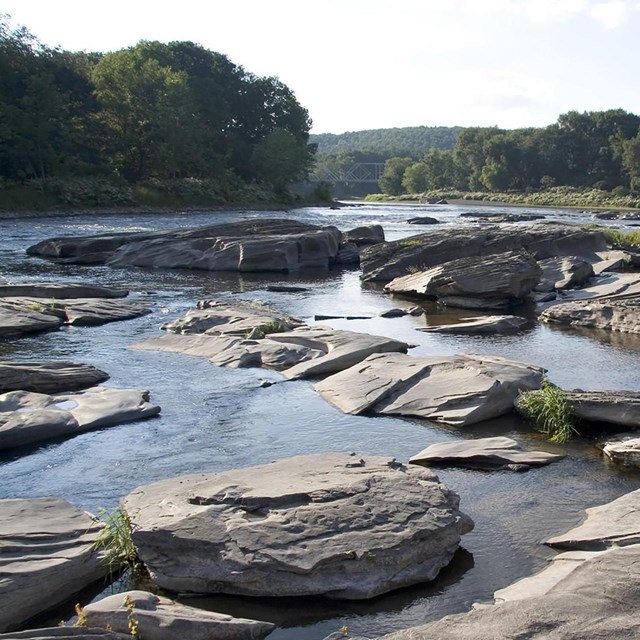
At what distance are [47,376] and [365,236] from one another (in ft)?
96.8

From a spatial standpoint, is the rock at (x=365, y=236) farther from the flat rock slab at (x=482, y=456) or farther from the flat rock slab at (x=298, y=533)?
the flat rock slab at (x=298, y=533)

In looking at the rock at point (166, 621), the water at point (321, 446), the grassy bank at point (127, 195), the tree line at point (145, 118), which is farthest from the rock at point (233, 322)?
the tree line at point (145, 118)

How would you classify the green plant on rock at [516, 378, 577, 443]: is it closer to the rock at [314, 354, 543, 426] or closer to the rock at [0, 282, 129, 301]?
the rock at [314, 354, 543, 426]

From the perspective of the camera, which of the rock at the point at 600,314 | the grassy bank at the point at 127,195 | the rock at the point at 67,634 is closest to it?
the rock at the point at 67,634

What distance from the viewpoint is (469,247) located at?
30.9 metres

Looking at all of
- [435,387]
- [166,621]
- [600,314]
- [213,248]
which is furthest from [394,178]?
[166,621]

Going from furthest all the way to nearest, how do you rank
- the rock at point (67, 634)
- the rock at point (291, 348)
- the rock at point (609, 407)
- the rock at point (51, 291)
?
1. the rock at point (51, 291)
2. the rock at point (291, 348)
3. the rock at point (609, 407)
4. the rock at point (67, 634)

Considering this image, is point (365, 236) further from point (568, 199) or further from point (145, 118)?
point (568, 199)

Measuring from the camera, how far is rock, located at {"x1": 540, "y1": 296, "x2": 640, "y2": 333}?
20547 millimetres

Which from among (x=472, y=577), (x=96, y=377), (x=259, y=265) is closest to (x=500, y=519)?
(x=472, y=577)

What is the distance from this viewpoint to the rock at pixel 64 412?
11336 millimetres

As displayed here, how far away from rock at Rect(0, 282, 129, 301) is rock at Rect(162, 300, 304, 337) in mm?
4831

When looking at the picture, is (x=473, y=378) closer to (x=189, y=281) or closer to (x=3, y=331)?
(x=3, y=331)

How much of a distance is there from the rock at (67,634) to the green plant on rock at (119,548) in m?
1.73
